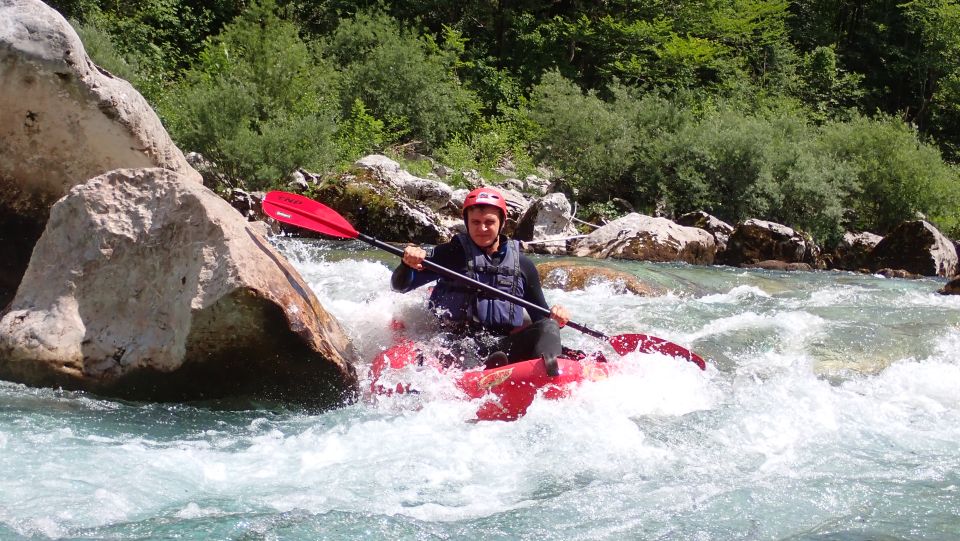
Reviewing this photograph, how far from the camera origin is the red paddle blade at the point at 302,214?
506 centimetres

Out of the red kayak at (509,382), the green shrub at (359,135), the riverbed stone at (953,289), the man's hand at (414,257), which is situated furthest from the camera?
the green shrub at (359,135)

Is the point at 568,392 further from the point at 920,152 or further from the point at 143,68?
the point at 920,152

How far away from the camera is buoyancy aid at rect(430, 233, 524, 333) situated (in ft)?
15.7

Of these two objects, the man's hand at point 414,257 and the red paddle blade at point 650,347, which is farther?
the red paddle blade at point 650,347

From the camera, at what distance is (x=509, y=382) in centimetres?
418

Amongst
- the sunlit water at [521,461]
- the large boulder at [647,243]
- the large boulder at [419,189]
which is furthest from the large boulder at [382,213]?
the sunlit water at [521,461]

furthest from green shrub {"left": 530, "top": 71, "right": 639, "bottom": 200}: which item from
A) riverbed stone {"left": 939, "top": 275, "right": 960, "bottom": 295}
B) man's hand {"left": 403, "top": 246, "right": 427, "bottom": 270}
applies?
man's hand {"left": 403, "top": 246, "right": 427, "bottom": 270}

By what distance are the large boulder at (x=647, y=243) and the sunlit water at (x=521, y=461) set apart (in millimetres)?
6369

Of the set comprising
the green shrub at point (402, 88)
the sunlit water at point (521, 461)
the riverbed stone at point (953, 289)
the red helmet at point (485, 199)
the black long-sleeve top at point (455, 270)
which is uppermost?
the green shrub at point (402, 88)

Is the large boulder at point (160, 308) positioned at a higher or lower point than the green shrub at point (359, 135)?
lower

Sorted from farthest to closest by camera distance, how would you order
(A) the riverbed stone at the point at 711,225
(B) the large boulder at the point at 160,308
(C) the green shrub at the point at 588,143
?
(C) the green shrub at the point at 588,143 → (A) the riverbed stone at the point at 711,225 → (B) the large boulder at the point at 160,308

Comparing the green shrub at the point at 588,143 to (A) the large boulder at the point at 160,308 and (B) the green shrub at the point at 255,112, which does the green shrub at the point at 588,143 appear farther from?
(A) the large boulder at the point at 160,308

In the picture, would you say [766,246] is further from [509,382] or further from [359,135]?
[509,382]

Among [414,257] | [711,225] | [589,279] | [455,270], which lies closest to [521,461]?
[414,257]
